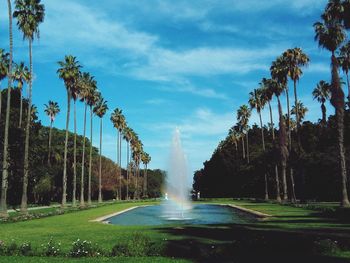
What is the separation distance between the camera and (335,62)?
131 ft

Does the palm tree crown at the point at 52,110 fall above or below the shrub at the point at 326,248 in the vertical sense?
above

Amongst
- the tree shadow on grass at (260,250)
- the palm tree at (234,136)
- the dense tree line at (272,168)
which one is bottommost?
the tree shadow on grass at (260,250)

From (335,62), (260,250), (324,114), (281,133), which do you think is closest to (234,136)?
(324,114)

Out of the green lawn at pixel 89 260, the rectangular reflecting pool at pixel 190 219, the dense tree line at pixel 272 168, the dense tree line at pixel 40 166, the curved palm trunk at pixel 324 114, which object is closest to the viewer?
the green lawn at pixel 89 260

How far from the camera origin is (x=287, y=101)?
187 feet

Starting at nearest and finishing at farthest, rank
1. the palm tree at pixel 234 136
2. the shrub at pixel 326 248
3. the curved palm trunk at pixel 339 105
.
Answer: the shrub at pixel 326 248
the curved palm trunk at pixel 339 105
the palm tree at pixel 234 136

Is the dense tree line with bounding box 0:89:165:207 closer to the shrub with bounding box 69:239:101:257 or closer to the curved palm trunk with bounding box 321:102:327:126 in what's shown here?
the shrub with bounding box 69:239:101:257

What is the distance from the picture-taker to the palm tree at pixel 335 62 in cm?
3850

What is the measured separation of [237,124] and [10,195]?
57.8 meters

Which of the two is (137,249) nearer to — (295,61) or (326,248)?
(326,248)

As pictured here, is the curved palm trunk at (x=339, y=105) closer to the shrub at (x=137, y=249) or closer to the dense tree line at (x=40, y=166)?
the shrub at (x=137, y=249)

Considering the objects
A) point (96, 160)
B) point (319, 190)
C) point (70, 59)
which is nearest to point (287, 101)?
point (319, 190)

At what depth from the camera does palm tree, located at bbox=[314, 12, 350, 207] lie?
38.5 m

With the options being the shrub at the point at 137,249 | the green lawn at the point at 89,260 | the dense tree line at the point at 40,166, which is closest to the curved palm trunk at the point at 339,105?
the shrub at the point at 137,249
